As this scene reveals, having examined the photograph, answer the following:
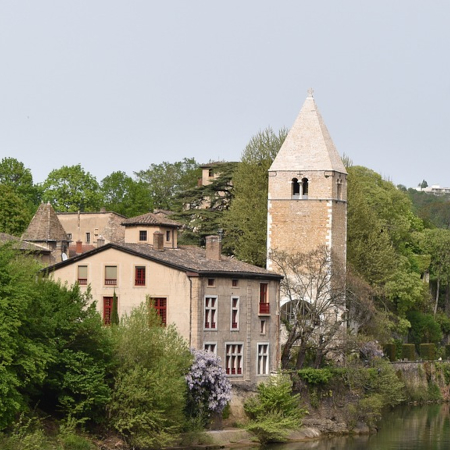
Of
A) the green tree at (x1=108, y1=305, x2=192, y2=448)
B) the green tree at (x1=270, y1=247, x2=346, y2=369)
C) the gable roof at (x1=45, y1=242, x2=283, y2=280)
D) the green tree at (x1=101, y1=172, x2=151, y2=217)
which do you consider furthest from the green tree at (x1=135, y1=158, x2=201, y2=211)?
the green tree at (x1=108, y1=305, x2=192, y2=448)

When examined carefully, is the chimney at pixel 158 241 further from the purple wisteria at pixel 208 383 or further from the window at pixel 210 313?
the purple wisteria at pixel 208 383

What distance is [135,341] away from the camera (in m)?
55.6

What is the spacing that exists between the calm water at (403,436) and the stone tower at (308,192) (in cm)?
981

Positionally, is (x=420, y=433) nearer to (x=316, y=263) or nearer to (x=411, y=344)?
(x=316, y=263)

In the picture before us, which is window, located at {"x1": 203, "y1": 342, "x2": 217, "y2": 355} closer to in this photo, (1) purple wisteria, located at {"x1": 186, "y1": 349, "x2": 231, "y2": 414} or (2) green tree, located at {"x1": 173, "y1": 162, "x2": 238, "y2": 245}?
(1) purple wisteria, located at {"x1": 186, "y1": 349, "x2": 231, "y2": 414}

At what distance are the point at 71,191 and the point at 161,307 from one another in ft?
181

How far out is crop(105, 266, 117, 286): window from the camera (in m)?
63.4

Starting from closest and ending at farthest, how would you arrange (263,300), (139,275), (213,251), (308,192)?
(139,275), (263,300), (213,251), (308,192)

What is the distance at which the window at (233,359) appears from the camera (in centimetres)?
6316

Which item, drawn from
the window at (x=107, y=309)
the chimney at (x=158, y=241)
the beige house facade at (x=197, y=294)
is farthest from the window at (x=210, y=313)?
the chimney at (x=158, y=241)

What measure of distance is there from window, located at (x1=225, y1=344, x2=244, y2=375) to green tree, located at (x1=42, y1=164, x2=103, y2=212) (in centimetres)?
5237

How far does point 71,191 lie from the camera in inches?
4560

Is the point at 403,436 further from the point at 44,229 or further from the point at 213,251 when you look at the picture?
the point at 44,229

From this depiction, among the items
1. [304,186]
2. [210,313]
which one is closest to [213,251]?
[210,313]
